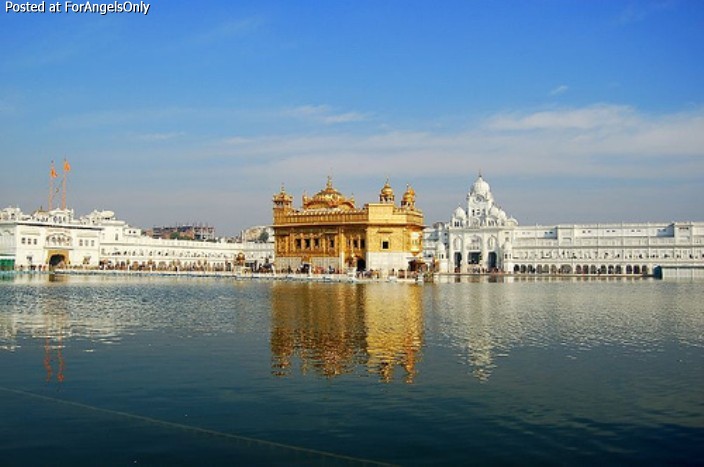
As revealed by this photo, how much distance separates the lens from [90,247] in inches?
3654

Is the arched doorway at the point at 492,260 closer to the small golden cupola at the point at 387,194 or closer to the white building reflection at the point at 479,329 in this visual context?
the small golden cupola at the point at 387,194

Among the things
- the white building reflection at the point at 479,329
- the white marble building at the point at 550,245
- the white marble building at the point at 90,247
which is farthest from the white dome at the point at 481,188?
the white building reflection at the point at 479,329

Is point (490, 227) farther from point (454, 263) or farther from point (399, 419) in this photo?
point (399, 419)

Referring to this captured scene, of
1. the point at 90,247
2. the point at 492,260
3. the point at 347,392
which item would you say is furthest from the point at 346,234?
the point at 492,260

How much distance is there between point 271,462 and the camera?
9461 millimetres

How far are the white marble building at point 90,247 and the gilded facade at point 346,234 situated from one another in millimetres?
14250

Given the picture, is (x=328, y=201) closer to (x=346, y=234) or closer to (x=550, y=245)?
(x=346, y=234)

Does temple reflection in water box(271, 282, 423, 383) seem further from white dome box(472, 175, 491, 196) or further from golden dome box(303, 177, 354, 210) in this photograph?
white dome box(472, 175, 491, 196)

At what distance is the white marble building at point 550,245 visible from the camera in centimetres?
10875

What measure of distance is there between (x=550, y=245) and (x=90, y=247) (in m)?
70.8

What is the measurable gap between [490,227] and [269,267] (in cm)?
5211

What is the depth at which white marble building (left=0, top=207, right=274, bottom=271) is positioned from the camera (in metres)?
82.9

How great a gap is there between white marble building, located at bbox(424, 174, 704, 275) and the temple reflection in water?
7815cm

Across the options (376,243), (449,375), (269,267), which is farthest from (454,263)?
(449,375)
